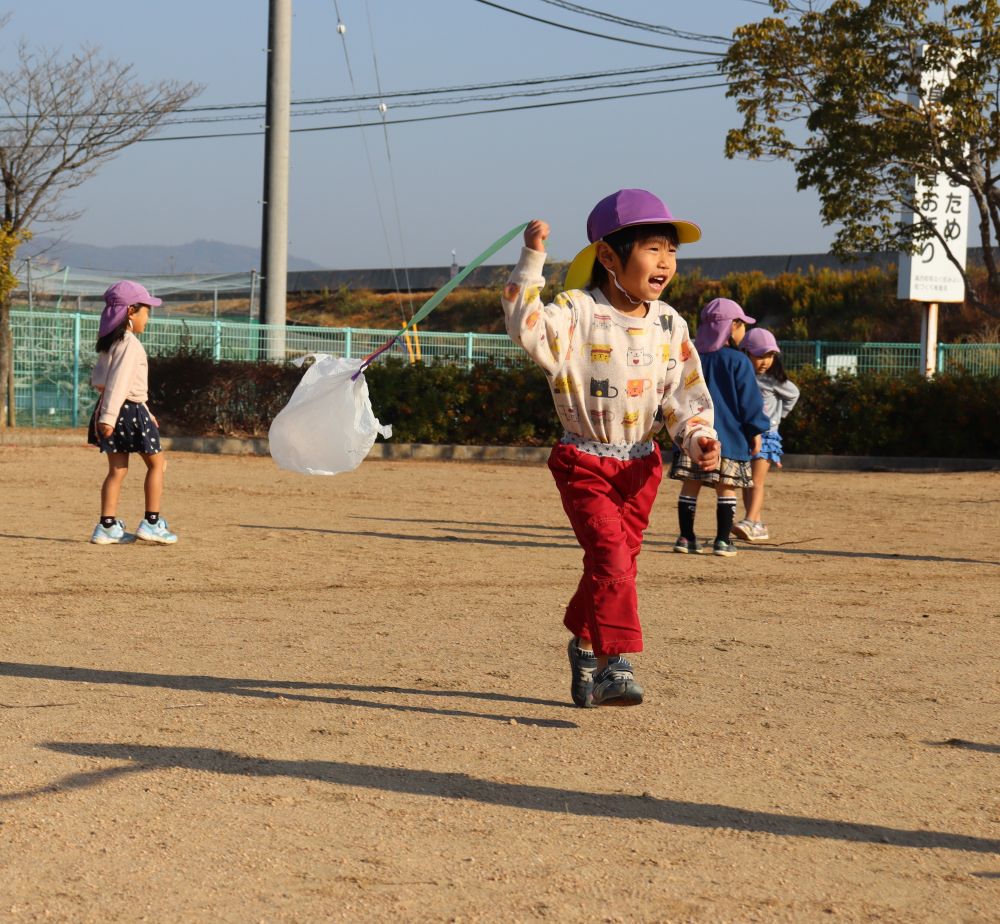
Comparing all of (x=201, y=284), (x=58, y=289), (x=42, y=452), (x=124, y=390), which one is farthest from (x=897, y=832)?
(x=58, y=289)

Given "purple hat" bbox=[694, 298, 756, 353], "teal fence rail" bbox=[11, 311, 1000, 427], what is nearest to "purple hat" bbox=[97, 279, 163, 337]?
"purple hat" bbox=[694, 298, 756, 353]

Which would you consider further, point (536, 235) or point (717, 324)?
point (717, 324)

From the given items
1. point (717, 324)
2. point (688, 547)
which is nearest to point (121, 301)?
point (717, 324)

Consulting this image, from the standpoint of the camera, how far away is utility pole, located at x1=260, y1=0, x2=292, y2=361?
25031 millimetres

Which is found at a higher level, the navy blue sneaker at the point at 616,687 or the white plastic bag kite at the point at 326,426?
the white plastic bag kite at the point at 326,426

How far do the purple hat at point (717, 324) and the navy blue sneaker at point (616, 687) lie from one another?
4726 mm

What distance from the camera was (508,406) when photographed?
2069 cm

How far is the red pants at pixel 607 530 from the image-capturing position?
4.73m

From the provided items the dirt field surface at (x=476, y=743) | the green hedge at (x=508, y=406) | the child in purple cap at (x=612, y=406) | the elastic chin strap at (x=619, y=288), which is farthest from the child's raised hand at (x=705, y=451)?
the green hedge at (x=508, y=406)

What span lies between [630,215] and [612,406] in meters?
0.64

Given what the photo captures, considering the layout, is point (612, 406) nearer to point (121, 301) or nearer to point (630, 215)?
point (630, 215)

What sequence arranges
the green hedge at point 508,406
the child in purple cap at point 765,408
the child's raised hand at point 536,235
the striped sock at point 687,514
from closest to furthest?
the child's raised hand at point 536,235
the striped sock at point 687,514
the child in purple cap at point 765,408
the green hedge at point 508,406

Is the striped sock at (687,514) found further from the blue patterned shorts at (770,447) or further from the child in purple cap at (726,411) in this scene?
the blue patterned shorts at (770,447)

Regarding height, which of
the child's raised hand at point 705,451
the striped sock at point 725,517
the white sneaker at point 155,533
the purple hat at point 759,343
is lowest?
the white sneaker at point 155,533
